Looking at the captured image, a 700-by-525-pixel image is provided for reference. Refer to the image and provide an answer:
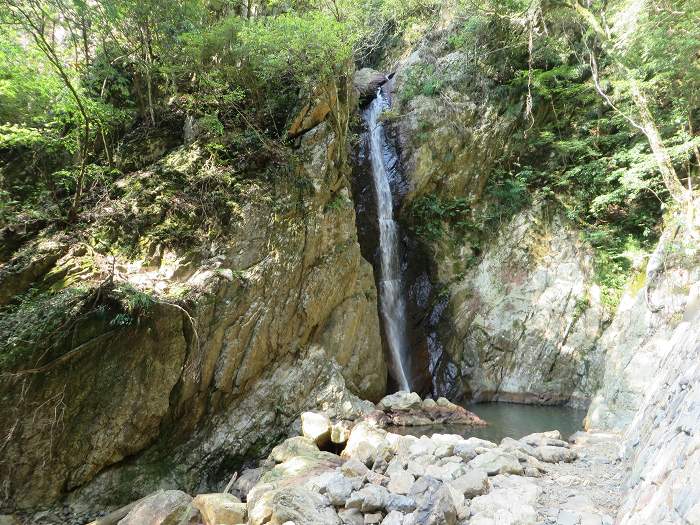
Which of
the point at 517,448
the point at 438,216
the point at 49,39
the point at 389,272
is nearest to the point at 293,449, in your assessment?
the point at 517,448

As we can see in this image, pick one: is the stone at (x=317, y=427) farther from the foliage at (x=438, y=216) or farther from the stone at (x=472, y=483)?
the foliage at (x=438, y=216)

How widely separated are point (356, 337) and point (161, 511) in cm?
526

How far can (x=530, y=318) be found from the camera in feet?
36.3

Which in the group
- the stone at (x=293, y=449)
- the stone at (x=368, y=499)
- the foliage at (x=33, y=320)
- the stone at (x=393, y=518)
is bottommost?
the stone at (x=293, y=449)

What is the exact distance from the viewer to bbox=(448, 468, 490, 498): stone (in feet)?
13.5

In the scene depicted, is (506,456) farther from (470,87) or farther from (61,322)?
(470,87)

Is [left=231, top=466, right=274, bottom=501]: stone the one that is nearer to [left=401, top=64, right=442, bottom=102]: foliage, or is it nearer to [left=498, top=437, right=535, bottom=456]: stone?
[left=498, top=437, right=535, bottom=456]: stone

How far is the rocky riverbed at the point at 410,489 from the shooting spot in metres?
3.72

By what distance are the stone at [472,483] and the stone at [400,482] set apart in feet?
1.48

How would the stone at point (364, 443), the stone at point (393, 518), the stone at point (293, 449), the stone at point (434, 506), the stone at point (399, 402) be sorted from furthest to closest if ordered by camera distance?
the stone at point (399, 402)
the stone at point (293, 449)
the stone at point (364, 443)
the stone at point (393, 518)
the stone at point (434, 506)

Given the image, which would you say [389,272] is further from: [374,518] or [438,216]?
[374,518]

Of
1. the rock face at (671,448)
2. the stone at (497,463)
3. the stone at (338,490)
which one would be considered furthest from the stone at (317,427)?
the rock face at (671,448)

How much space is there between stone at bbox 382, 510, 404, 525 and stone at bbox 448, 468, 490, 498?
753 mm

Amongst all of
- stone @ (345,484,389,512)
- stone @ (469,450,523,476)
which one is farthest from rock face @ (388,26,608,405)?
stone @ (345,484,389,512)
